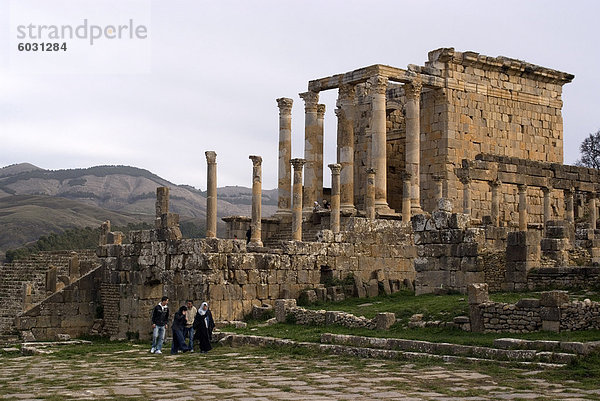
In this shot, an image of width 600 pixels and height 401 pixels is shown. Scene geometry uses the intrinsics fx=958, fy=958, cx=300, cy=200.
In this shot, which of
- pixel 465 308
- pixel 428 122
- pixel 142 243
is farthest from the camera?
pixel 428 122

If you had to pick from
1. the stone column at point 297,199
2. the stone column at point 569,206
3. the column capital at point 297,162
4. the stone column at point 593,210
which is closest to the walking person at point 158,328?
the stone column at point 297,199

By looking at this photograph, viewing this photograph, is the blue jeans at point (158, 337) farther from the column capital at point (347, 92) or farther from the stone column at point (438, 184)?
the column capital at point (347, 92)

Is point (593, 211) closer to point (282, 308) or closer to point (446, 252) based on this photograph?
point (446, 252)

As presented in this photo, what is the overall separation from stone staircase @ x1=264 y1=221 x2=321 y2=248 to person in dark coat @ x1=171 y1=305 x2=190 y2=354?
43.3 ft

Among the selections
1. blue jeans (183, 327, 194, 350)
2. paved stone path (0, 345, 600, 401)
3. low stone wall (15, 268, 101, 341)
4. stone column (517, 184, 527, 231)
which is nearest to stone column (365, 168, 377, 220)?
stone column (517, 184, 527, 231)

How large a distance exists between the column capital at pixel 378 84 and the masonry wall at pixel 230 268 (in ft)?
21.3

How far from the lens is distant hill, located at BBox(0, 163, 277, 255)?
360ft

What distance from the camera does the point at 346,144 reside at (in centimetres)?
3759

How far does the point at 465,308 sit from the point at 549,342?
403 centimetres

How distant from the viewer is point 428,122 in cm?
3866

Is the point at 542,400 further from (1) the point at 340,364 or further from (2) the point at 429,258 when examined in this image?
(2) the point at 429,258

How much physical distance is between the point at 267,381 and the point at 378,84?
2284 cm

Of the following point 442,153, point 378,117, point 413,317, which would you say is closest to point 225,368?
point 413,317

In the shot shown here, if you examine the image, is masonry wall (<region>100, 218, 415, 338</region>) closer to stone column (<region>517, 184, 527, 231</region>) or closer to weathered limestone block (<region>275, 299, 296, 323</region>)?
weathered limestone block (<region>275, 299, 296, 323</region>)
